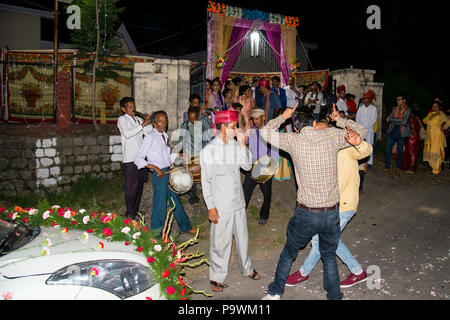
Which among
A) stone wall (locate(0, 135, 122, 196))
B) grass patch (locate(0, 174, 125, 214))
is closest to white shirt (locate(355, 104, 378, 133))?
stone wall (locate(0, 135, 122, 196))

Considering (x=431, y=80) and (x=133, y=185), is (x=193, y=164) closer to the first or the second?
(x=133, y=185)

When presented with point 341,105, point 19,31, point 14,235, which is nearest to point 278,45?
point 341,105

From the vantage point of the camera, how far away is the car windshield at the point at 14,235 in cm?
329

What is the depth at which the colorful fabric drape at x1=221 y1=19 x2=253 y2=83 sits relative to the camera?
14494 mm

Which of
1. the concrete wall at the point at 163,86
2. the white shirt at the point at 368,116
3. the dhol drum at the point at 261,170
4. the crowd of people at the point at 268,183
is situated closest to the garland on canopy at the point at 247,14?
the concrete wall at the point at 163,86

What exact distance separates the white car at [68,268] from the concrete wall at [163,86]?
6.66m

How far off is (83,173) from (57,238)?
18.5 ft

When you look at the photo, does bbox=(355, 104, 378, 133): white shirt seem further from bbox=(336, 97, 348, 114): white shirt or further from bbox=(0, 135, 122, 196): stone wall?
bbox=(0, 135, 122, 196): stone wall

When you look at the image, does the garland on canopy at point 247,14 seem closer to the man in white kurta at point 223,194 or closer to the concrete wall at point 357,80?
the concrete wall at point 357,80

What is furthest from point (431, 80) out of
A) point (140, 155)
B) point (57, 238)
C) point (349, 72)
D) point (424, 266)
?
point (57, 238)

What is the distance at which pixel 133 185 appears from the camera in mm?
6707

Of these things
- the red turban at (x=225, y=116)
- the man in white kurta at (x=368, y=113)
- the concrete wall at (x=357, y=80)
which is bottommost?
the red turban at (x=225, y=116)

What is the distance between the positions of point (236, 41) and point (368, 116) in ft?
21.5
